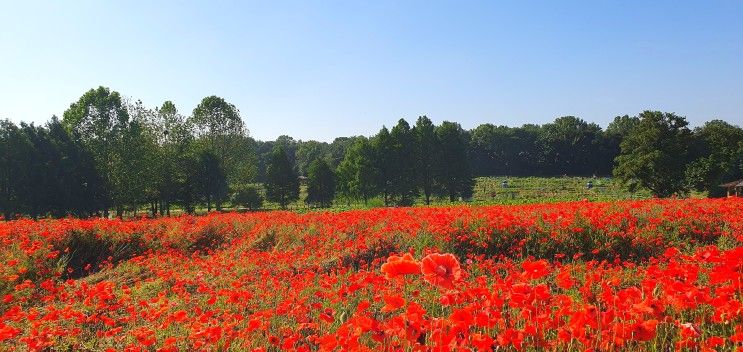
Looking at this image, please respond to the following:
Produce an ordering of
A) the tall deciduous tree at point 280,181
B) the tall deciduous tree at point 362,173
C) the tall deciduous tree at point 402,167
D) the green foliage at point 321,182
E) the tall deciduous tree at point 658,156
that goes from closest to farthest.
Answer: the tall deciduous tree at point 658,156, the tall deciduous tree at point 362,173, the tall deciduous tree at point 402,167, the tall deciduous tree at point 280,181, the green foliage at point 321,182

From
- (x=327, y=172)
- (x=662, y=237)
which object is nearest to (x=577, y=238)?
(x=662, y=237)

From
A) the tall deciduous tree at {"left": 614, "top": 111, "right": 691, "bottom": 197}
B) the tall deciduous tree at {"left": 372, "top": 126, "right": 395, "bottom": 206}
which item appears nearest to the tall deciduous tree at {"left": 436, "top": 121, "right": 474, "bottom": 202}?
the tall deciduous tree at {"left": 372, "top": 126, "right": 395, "bottom": 206}

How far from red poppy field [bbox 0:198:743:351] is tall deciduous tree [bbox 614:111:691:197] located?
92.0 ft

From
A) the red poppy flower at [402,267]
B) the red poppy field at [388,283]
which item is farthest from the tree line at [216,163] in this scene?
the red poppy flower at [402,267]

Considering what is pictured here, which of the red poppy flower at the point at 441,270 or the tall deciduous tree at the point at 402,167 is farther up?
the tall deciduous tree at the point at 402,167

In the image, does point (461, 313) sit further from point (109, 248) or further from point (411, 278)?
point (109, 248)

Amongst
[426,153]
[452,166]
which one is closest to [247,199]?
[426,153]

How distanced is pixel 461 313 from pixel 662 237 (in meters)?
8.96

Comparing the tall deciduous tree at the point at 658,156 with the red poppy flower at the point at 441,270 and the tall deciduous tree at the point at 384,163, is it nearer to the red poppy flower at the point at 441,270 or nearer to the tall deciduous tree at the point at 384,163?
the tall deciduous tree at the point at 384,163

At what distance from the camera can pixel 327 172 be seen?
52531mm

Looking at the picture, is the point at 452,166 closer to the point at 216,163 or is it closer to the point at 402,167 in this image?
the point at 402,167

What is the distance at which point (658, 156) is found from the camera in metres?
36.5

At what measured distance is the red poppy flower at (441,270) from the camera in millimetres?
2363

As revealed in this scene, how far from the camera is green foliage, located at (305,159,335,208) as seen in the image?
52125 mm
